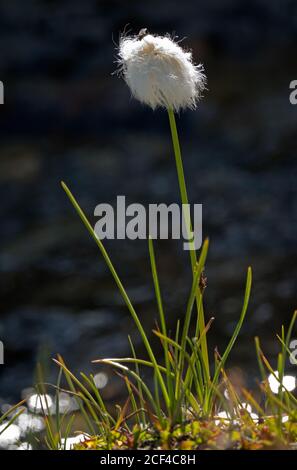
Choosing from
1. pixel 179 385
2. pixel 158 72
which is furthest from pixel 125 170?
pixel 179 385

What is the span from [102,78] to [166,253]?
1.71m

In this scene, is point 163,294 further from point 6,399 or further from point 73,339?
point 6,399

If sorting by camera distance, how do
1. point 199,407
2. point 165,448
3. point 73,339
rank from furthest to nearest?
1. point 73,339
2. point 199,407
3. point 165,448

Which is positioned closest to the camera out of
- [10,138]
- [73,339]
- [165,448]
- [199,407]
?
[165,448]

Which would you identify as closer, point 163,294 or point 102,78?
point 163,294

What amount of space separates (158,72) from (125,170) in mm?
3115

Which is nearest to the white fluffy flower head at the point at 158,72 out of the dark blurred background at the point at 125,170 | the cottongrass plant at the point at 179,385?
the cottongrass plant at the point at 179,385

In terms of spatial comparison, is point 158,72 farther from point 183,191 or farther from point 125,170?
point 125,170

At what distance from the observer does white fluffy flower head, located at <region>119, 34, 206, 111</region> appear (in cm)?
113

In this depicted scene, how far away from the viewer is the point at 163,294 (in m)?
3.31

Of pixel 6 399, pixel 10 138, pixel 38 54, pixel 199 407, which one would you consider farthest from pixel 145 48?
pixel 38 54

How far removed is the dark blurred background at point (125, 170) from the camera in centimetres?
320

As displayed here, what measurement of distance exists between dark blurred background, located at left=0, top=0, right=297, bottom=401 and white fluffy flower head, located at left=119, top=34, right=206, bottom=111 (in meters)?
1.37

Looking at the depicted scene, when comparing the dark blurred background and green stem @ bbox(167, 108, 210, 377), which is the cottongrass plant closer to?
green stem @ bbox(167, 108, 210, 377)
